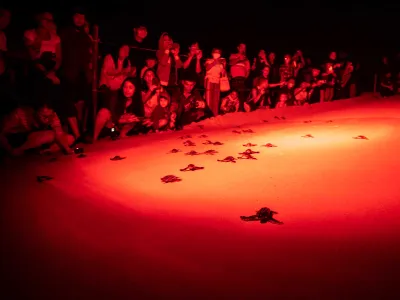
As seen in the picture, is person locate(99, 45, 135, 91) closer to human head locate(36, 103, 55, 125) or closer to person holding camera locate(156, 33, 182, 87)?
person holding camera locate(156, 33, 182, 87)

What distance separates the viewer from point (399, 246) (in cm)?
355

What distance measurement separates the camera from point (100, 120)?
9.63 metres

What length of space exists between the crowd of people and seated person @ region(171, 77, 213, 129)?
0.09ft

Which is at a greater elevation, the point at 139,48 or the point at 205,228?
the point at 139,48

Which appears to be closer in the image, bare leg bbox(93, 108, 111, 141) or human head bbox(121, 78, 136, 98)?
bare leg bbox(93, 108, 111, 141)

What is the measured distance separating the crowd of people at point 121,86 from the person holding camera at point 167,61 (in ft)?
0.09

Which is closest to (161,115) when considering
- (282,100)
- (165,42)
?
(165,42)

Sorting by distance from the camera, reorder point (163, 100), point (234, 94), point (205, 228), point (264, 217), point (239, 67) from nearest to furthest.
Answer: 1. point (205, 228)
2. point (264, 217)
3. point (163, 100)
4. point (239, 67)
5. point (234, 94)

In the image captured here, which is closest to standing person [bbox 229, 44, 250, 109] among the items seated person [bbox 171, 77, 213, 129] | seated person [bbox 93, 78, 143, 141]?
seated person [bbox 171, 77, 213, 129]

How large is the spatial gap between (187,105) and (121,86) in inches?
99.8

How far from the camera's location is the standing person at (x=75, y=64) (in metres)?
8.88

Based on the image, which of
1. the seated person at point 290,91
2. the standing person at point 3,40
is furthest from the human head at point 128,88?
the seated person at point 290,91

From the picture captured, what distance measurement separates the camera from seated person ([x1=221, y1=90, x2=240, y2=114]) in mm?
13227

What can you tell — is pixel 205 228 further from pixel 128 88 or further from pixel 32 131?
pixel 128 88
